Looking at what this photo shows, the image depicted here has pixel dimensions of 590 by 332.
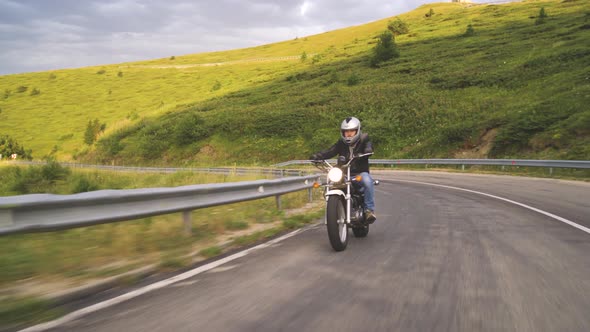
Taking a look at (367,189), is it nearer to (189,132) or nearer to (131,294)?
(131,294)

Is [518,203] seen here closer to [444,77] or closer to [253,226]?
[253,226]

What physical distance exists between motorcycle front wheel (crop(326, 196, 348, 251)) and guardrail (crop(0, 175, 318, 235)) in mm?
2312

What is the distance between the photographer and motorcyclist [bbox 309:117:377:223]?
6.77 meters

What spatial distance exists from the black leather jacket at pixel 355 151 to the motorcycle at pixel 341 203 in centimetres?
14

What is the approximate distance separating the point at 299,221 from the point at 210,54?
141 m

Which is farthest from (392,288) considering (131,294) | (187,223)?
(187,223)

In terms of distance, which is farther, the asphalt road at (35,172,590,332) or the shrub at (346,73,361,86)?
the shrub at (346,73,361,86)

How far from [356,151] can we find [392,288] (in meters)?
2.86

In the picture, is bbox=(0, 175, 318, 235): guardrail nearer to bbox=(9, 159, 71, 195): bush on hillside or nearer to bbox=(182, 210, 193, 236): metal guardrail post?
bbox=(182, 210, 193, 236): metal guardrail post

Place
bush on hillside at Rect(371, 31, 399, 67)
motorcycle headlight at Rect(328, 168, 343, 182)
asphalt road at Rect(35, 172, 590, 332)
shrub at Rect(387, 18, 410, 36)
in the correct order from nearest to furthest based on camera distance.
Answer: asphalt road at Rect(35, 172, 590, 332) → motorcycle headlight at Rect(328, 168, 343, 182) → bush on hillside at Rect(371, 31, 399, 67) → shrub at Rect(387, 18, 410, 36)

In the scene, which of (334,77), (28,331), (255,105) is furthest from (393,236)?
(334,77)

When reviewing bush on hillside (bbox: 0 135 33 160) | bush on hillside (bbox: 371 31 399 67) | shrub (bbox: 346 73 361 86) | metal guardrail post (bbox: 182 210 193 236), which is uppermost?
bush on hillside (bbox: 371 31 399 67)

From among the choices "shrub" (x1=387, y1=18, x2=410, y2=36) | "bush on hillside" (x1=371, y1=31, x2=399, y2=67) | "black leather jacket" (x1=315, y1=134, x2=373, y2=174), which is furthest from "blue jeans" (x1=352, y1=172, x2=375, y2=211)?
"shrub" (x1=387, y1=18, x2=410, y2=36)

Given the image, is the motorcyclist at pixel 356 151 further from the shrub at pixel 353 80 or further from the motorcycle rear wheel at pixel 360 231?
the shrub at pixel 353 80
